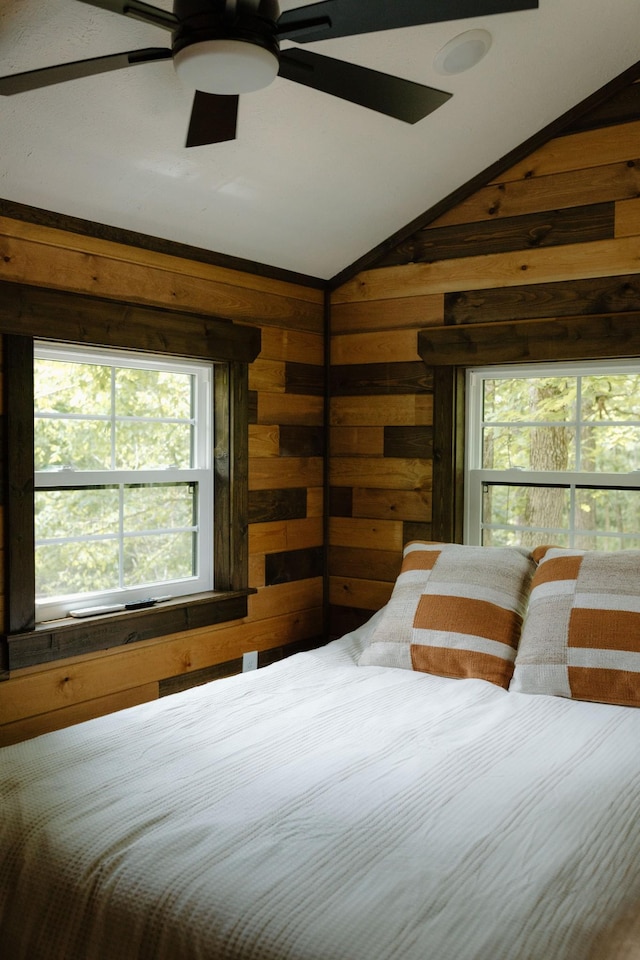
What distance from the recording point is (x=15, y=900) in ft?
5.49

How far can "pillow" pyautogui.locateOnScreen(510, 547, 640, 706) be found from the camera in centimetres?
259

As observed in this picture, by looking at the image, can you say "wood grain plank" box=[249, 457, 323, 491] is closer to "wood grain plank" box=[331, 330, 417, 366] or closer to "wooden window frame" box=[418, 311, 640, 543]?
"wood grain plank" box=[331, 330, 417, 366]

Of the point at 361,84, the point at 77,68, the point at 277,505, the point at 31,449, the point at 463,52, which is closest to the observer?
the point at 77,68

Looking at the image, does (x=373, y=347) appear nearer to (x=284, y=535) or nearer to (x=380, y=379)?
(x=380, y=379)

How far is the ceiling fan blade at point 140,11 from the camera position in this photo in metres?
1.61

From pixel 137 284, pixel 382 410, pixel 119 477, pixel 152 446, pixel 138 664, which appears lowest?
pixel 138 664

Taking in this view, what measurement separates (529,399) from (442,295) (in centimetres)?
59

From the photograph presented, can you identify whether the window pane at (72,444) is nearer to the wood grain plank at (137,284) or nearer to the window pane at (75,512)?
the window pane at (75,512)

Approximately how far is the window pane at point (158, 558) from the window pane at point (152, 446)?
290mm

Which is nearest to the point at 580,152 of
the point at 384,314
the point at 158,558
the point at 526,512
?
the point at 384,314

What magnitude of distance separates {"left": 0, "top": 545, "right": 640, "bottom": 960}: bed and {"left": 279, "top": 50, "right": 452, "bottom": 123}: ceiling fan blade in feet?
5.21

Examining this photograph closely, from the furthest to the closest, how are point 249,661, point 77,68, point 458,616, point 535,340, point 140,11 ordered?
point 249,661 < point 535,340 < point 458,616 < point 77,68 < point 140,11

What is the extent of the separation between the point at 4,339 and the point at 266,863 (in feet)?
6.02

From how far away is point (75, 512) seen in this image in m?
3.07
